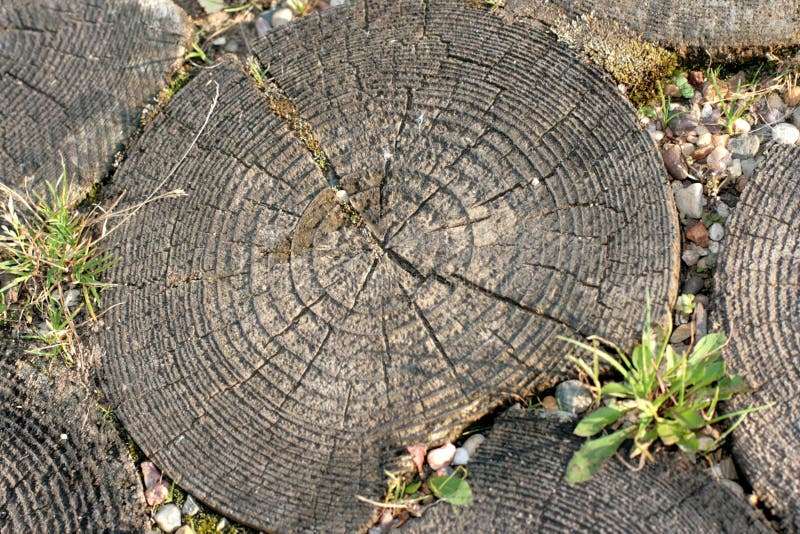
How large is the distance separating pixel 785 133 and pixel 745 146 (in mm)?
156

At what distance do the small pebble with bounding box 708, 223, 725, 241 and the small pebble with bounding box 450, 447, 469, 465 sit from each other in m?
1.17

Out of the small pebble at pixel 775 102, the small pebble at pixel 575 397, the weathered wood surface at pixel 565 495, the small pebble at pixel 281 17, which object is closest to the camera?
the weathered wood surface at pixel 565 495

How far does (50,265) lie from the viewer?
2818 millimetres

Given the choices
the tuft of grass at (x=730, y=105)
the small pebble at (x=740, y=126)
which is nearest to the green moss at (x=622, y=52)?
the tuft of grass at (x=730, y=105)

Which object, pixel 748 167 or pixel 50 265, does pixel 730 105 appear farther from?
pixel 50 265

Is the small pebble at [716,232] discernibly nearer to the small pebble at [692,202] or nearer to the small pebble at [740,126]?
the small pebble at [692,202]

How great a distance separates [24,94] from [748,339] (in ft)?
9.44

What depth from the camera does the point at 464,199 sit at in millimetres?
2578

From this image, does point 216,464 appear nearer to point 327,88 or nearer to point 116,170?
point 116,170

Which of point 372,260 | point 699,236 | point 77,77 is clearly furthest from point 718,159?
point 77,77

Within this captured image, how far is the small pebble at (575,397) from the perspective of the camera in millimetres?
2375

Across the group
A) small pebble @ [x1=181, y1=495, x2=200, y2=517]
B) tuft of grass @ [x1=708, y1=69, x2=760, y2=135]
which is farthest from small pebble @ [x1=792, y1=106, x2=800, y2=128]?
small pebble @ [x1=181, y1=495, x2=200, y2=517]

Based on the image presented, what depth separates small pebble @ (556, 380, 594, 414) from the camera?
7.79 feet

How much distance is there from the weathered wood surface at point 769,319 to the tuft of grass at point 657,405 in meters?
0.06
